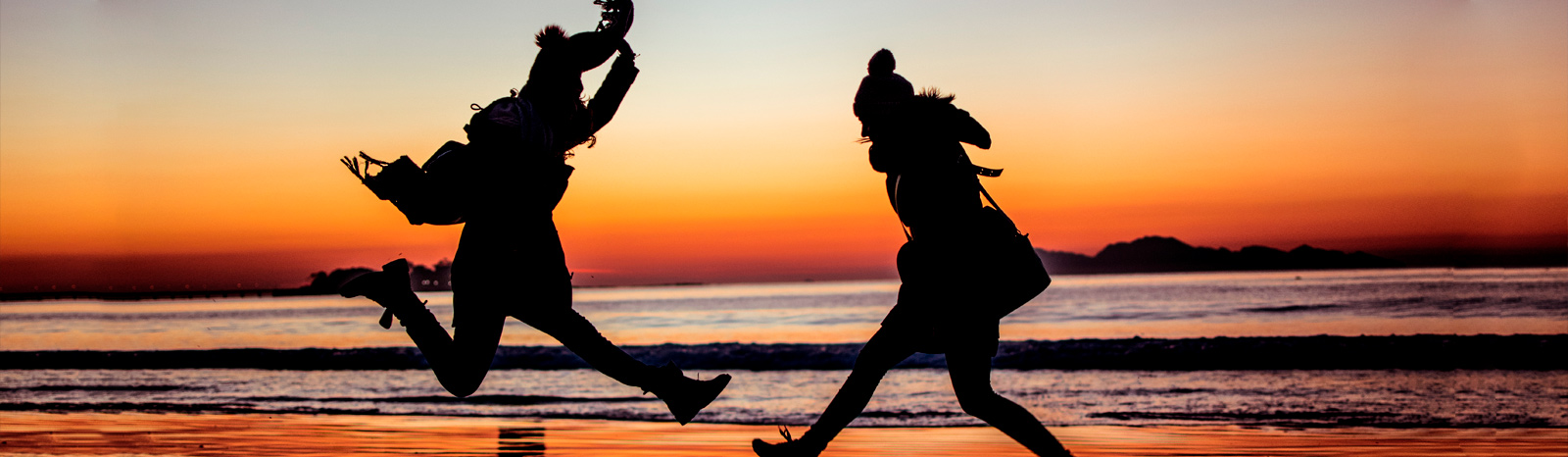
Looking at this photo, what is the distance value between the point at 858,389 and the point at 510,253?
133 cm

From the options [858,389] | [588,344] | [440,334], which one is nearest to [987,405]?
[858,389]

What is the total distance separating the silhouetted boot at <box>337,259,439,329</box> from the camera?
3660 millimetres

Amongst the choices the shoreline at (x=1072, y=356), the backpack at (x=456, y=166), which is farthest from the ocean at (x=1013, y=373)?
the backpack at (x=456, y=166)

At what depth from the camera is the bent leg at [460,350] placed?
368 centimetres

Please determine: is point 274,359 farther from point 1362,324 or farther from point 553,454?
point 1362,324

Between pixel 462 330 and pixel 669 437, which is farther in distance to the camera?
pixel 669 437

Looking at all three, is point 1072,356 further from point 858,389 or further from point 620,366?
point 620,366

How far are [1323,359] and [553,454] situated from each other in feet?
38.3

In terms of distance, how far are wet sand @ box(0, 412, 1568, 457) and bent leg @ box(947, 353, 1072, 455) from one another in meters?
2.77

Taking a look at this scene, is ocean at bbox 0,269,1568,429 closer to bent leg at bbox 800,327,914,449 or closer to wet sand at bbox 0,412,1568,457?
wet sand at bbox 0,412,1568,457

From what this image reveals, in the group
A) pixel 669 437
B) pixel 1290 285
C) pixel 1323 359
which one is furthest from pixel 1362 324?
pixel 669 437

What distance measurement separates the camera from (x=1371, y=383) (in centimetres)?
1101

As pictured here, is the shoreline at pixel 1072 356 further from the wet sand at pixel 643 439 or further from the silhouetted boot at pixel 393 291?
the silhouetted boot at pixel 393 291

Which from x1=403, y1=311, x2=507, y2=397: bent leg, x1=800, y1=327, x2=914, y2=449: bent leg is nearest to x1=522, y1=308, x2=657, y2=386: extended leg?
x1=403, y1=311, x2=507, y2=397: bent leg
